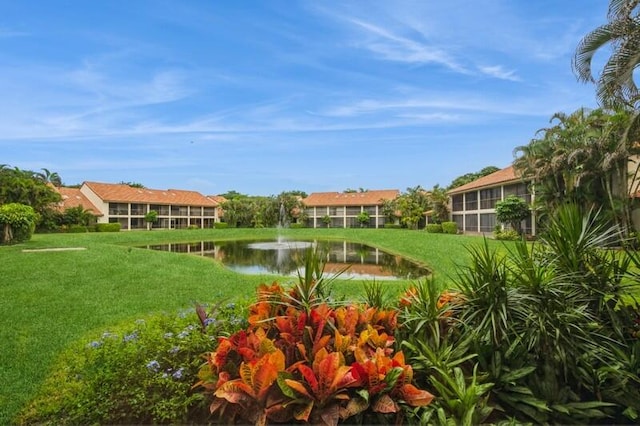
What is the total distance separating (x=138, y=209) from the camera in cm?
5050

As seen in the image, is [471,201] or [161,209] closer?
[471,201]

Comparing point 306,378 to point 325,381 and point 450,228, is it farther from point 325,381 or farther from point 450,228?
point 450,228

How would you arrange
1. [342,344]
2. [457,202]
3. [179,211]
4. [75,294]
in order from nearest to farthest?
[342,344], [75,294], [457,202], [179,211]

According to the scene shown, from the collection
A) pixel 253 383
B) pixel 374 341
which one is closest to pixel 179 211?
pixel 374 341

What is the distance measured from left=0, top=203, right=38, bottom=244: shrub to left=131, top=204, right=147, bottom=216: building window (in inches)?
1248

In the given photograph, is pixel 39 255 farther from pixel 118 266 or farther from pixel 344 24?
pixel 344 24

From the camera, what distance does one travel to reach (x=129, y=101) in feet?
44.2

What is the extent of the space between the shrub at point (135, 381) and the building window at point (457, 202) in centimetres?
3748

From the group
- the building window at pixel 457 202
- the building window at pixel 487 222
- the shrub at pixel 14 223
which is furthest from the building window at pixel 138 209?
the building window at pixel 487 222

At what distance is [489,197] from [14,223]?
32.5 metres

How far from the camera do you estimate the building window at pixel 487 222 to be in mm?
31828

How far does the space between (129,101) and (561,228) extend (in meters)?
13.9

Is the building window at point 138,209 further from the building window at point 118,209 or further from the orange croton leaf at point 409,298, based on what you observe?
the orange croton leaf at point 409,298

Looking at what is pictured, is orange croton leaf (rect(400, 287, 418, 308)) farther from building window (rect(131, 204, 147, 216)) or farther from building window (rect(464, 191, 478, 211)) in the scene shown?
building window (rect(131, 204, 147, 216))
